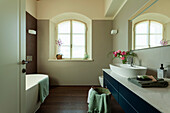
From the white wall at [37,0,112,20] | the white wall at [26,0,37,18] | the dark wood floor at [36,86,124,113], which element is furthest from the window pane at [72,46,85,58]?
the white wall at [26,0,37,18]

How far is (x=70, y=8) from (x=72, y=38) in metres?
0.97

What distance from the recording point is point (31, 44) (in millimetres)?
3137

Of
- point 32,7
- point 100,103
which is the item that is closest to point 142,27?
point 100,103

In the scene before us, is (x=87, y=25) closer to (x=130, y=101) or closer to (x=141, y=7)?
(x=141, y=7)

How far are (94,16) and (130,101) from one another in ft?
10.0

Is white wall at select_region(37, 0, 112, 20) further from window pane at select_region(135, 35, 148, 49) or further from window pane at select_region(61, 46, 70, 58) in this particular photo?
window pane at select_region(135, 35, 148, 49)

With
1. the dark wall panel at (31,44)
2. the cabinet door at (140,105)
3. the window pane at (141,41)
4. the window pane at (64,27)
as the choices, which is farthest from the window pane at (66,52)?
the cabinet door at (140,105)

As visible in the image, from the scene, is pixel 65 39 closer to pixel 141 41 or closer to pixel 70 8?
pixel 70 8

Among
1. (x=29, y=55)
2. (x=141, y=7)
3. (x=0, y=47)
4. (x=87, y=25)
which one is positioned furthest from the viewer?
(x=87, y=25)

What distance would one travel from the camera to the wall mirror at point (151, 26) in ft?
4.29

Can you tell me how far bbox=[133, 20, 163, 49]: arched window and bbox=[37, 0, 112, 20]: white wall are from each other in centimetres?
174

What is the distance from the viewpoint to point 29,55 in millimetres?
3033

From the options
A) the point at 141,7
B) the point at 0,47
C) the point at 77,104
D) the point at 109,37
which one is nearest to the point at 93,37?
the point at 109,37

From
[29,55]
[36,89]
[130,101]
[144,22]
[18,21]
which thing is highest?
[144,22]
